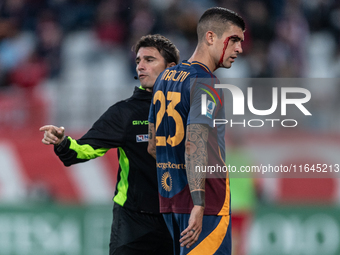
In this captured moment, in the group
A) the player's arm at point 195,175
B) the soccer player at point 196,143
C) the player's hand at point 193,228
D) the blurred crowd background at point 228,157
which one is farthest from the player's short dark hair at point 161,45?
the blurred crowd background at point 228,157

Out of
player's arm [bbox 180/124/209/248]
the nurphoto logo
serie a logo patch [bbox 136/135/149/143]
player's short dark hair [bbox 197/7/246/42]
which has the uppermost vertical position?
the nurphoto logo

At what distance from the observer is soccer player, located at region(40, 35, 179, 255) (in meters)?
4.18

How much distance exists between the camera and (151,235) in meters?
4.18

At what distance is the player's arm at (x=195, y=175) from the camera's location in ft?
10.3

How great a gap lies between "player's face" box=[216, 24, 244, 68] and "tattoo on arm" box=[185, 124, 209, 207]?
62 cm

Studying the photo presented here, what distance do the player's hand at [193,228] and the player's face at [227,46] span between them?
108cm

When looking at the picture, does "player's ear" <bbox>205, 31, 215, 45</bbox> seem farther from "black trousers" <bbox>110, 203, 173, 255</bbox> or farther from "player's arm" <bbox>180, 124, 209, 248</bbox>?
"black trousers" <bbox>110, 203, 173, 255</bbox>

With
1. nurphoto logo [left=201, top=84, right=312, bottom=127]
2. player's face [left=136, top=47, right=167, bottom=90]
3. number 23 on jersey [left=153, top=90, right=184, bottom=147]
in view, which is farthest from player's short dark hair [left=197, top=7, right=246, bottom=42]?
nurphoto logo [left=201, top=84, right=312, bottom=127]

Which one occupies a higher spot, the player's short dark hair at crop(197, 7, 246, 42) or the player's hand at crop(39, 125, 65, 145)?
the player's short dark hair at crop(197, 7, 246, 42)

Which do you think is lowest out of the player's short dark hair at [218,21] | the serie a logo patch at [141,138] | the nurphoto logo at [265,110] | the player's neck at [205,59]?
the serie a logo patch at [141,138]

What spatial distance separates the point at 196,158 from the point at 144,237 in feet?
4.10

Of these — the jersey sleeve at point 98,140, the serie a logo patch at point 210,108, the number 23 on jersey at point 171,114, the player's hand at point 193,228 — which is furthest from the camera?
the jersey sleeve at point 98,140

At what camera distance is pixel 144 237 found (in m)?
4.18

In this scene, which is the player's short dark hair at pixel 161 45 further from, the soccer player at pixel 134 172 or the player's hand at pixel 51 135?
the player's hand at pixel 51 135
